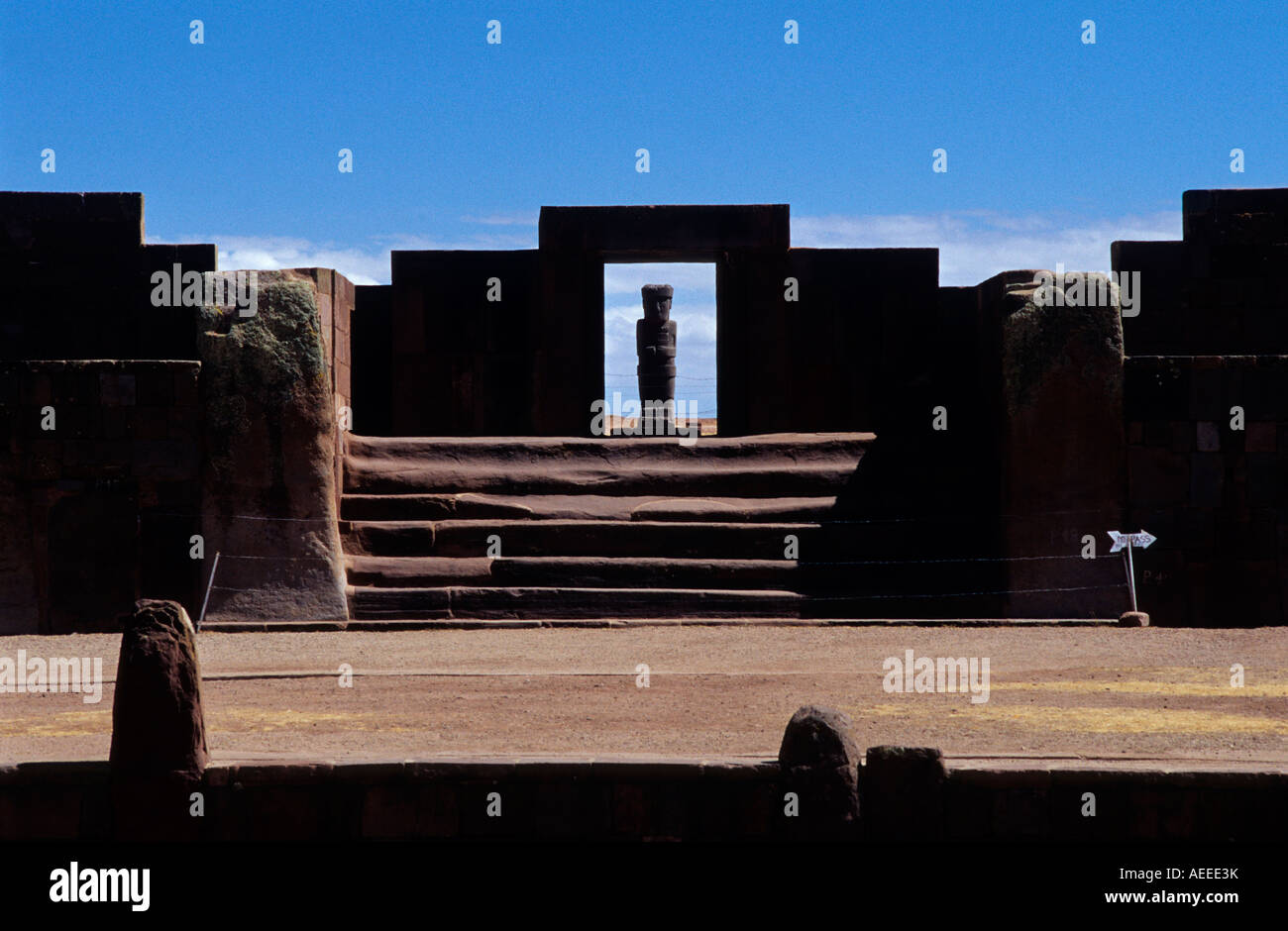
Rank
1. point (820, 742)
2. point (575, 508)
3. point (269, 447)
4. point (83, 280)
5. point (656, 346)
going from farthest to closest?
point (656, 346) < point (83, 280) < point (575, 508) < point (269, 447) < point (820, 742)

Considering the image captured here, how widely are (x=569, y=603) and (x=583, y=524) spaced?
0.91m

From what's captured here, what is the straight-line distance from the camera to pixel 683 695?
8.29m

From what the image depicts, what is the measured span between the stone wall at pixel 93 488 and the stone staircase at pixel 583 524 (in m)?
1.48

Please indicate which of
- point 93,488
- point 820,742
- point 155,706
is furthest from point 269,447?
point 820,742

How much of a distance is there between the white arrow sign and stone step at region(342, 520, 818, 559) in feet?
7.80

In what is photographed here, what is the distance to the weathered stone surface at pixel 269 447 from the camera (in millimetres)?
11852

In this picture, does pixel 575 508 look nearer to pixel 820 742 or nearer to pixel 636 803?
pixel 636 803

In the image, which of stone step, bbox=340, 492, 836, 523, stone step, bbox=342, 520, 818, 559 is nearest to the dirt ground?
stone step, bbox=342, 520, 818, 559

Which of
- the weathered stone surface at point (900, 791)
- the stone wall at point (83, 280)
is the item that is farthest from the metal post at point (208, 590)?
the weathered stone surface at point (900, 791)

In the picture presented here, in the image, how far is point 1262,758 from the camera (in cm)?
623

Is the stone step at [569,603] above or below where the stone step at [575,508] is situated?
below

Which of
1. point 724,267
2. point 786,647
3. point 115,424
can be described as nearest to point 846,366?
point 724,267

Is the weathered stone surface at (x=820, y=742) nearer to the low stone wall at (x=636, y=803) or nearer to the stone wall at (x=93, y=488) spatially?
the low stone wall at (x=636, y=803)
